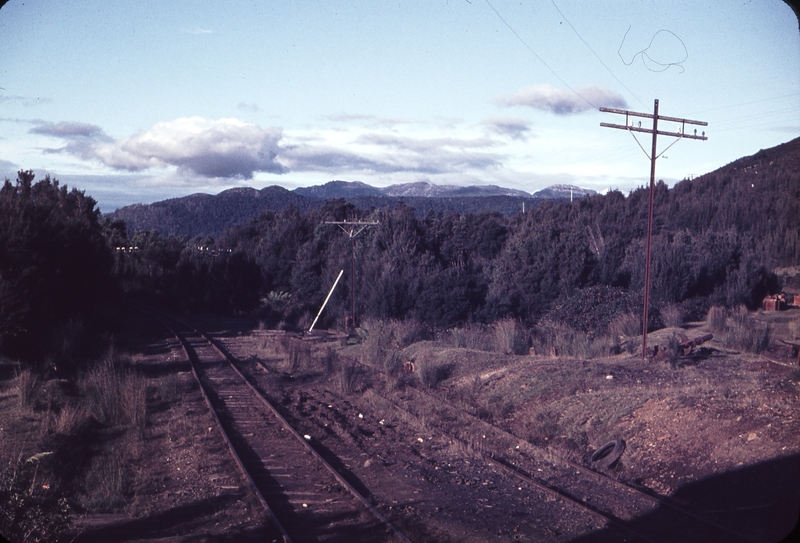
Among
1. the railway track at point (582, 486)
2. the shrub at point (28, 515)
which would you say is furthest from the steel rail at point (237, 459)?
the railway track at point (582, 486)

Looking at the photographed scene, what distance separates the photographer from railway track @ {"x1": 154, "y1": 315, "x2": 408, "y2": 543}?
7.27m

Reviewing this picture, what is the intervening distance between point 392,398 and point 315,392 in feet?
7.39

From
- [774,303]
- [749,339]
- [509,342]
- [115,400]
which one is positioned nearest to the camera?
[115,400]

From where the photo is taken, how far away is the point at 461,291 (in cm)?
3036

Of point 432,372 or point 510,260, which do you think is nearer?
point 432,372

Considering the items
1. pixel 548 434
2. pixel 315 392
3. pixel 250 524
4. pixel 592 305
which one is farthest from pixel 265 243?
pixel 250 524

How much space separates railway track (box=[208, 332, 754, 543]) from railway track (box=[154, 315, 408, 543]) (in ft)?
8.36

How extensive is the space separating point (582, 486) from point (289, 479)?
4183 mm

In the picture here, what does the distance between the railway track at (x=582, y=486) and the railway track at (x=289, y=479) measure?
255 cm

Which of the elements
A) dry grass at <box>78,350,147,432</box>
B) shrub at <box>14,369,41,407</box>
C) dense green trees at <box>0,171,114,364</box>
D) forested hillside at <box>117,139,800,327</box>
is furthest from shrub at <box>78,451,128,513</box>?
forested hillside at <box>117,139,800,327</box>

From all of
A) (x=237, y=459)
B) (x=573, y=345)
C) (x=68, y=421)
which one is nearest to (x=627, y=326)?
(x=573, y=345)

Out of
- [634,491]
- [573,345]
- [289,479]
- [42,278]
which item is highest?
[42,278]

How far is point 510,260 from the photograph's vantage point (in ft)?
116

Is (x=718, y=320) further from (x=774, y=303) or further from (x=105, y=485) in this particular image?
(x=105, y=485)
